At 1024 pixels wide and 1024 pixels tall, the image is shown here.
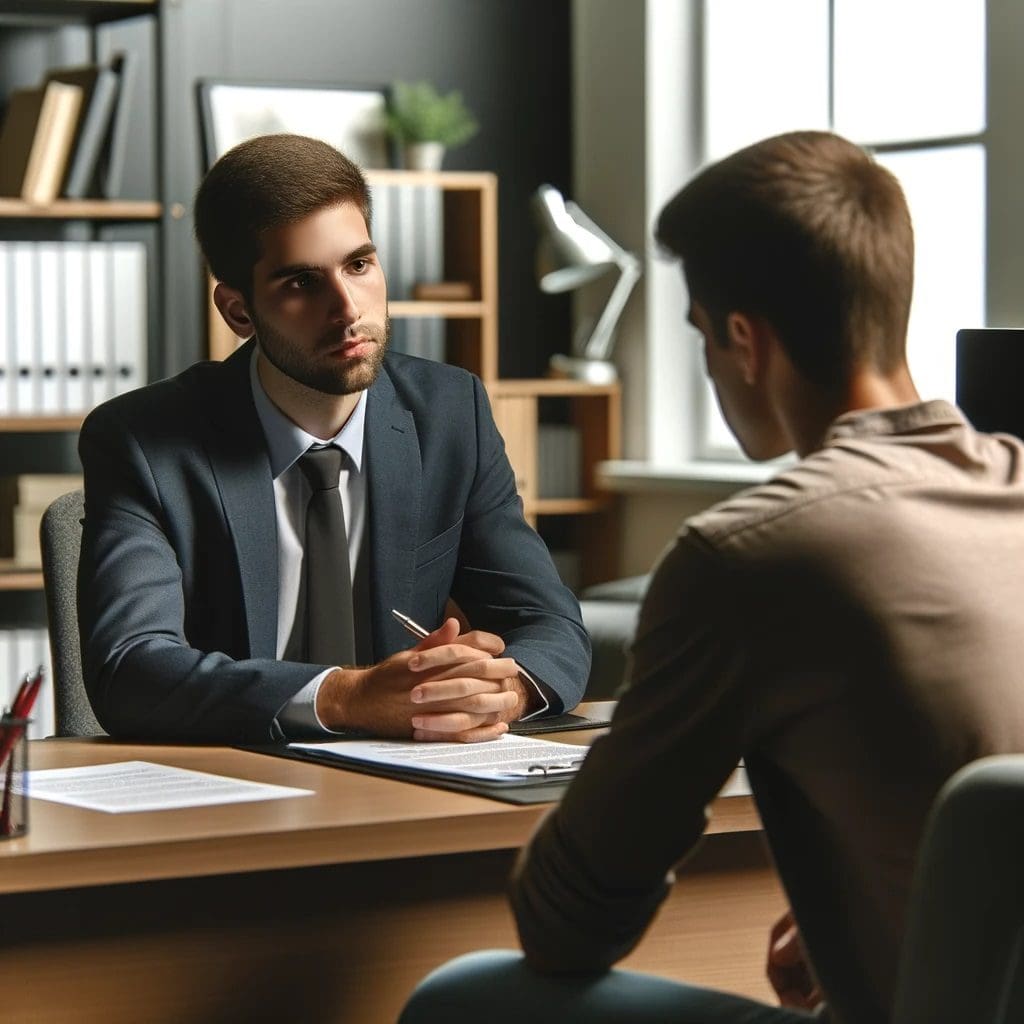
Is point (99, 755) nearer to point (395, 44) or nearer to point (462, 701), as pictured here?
point (462, 701)

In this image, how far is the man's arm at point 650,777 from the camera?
3.57 feet

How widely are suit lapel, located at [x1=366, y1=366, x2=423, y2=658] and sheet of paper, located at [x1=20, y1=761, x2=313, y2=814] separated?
538 mm

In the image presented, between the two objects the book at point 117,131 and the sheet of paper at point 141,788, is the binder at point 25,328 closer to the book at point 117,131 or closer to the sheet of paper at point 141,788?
the book at point 117,131

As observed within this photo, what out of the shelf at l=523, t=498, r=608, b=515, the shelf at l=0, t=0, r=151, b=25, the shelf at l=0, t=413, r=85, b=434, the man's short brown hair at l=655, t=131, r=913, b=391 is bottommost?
the shelf at l=523, t=498, r=608, b=515

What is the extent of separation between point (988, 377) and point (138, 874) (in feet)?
3.26

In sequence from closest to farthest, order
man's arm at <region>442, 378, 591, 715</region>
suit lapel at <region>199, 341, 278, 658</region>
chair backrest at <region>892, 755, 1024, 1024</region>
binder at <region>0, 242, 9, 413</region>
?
chair backrest at <region>892, 755, 1024, 1024</region>, suit lapel at <region>199, 341, 278, 658</region>, man's arm at <region>442, 378, 591, 715</region>, binder at <region>0, 242, 9, 413</region>

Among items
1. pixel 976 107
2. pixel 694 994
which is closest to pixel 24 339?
pixel 976 107

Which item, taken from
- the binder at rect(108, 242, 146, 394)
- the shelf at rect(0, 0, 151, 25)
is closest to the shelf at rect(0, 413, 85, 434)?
the binder at rect(108, 242, 146, 394)

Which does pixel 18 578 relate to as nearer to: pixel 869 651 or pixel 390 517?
pixel 390 517

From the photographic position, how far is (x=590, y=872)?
1.14 metres

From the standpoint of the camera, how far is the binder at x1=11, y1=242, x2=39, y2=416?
4254 mm

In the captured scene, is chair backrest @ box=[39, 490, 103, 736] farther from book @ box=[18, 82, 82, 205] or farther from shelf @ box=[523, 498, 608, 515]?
shelf @ box=[523, 498, 608, 515]

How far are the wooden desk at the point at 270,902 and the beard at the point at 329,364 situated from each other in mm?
584

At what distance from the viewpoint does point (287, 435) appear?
213 cm
